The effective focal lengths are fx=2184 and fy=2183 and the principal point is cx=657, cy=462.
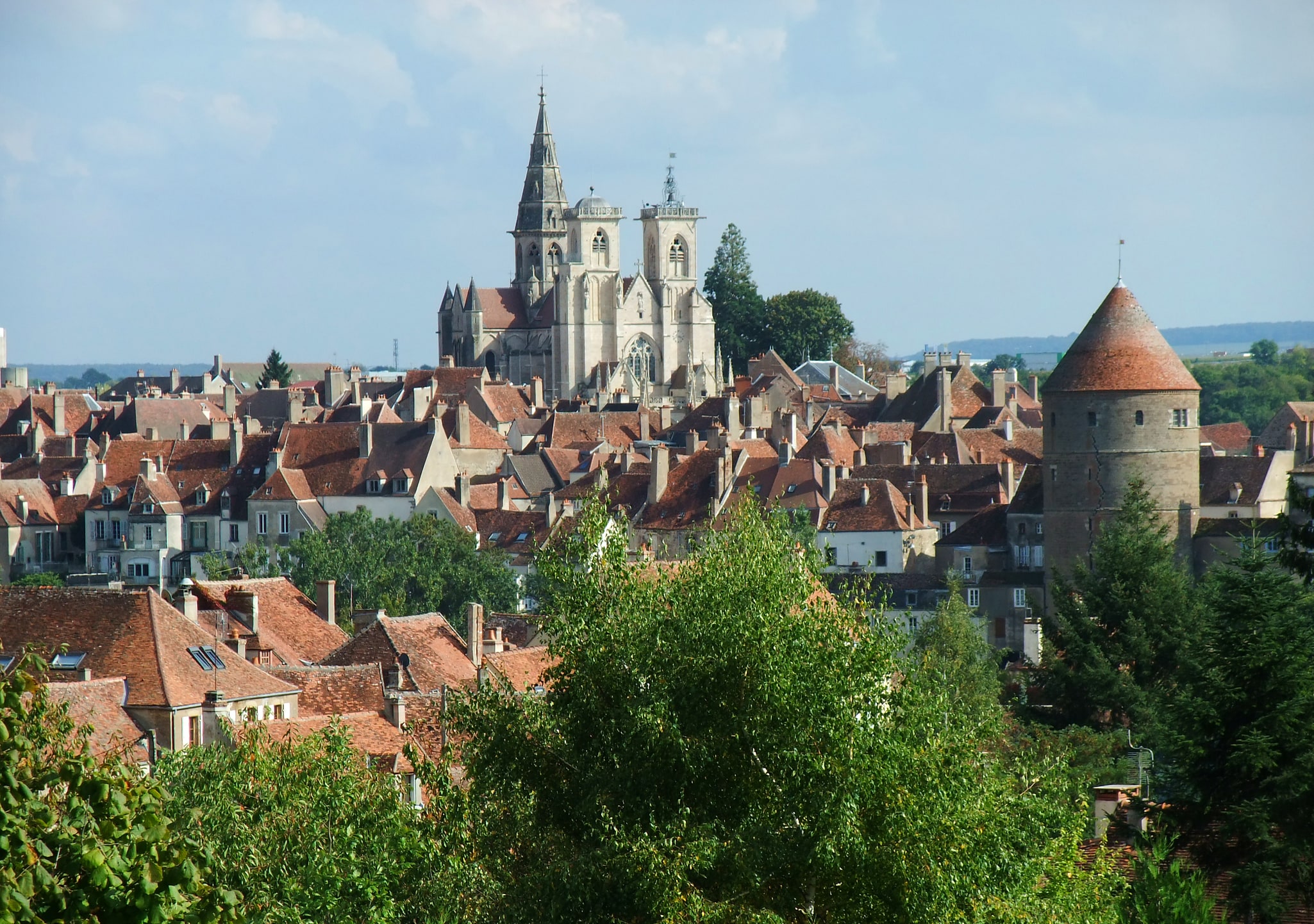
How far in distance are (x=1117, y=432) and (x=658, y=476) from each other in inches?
847

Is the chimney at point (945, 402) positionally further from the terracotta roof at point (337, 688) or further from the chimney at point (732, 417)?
the terracotta roof at point (337, 688)

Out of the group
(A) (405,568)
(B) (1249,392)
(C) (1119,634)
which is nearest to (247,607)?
(C) (1119,634)

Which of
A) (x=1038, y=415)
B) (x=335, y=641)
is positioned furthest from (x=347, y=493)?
(x=335, y=641)

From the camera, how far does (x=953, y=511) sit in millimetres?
76812

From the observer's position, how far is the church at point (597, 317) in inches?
5960

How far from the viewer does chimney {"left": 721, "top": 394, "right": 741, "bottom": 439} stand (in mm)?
102875

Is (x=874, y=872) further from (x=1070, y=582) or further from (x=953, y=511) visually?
(x=953, y=511)

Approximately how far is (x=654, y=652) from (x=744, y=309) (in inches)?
5960

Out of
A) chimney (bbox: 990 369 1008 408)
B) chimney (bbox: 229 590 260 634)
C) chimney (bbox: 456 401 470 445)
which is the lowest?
chimney (bbox: 229 590 260 634)

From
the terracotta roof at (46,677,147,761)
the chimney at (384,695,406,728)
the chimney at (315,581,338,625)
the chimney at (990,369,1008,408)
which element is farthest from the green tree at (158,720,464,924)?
the chimney at (990,369,1008,408)

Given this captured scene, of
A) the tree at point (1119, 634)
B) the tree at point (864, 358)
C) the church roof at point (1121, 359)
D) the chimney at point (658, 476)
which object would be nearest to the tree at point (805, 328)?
the tree at point (864, 358)

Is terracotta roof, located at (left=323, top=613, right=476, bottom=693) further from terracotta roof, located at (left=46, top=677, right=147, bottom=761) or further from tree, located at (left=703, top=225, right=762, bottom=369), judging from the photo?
tree, located at (left=703, top=225, right=762, bottom=369)

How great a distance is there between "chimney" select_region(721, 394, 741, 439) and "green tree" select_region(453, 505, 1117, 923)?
265 ft

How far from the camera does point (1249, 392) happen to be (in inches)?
6599
